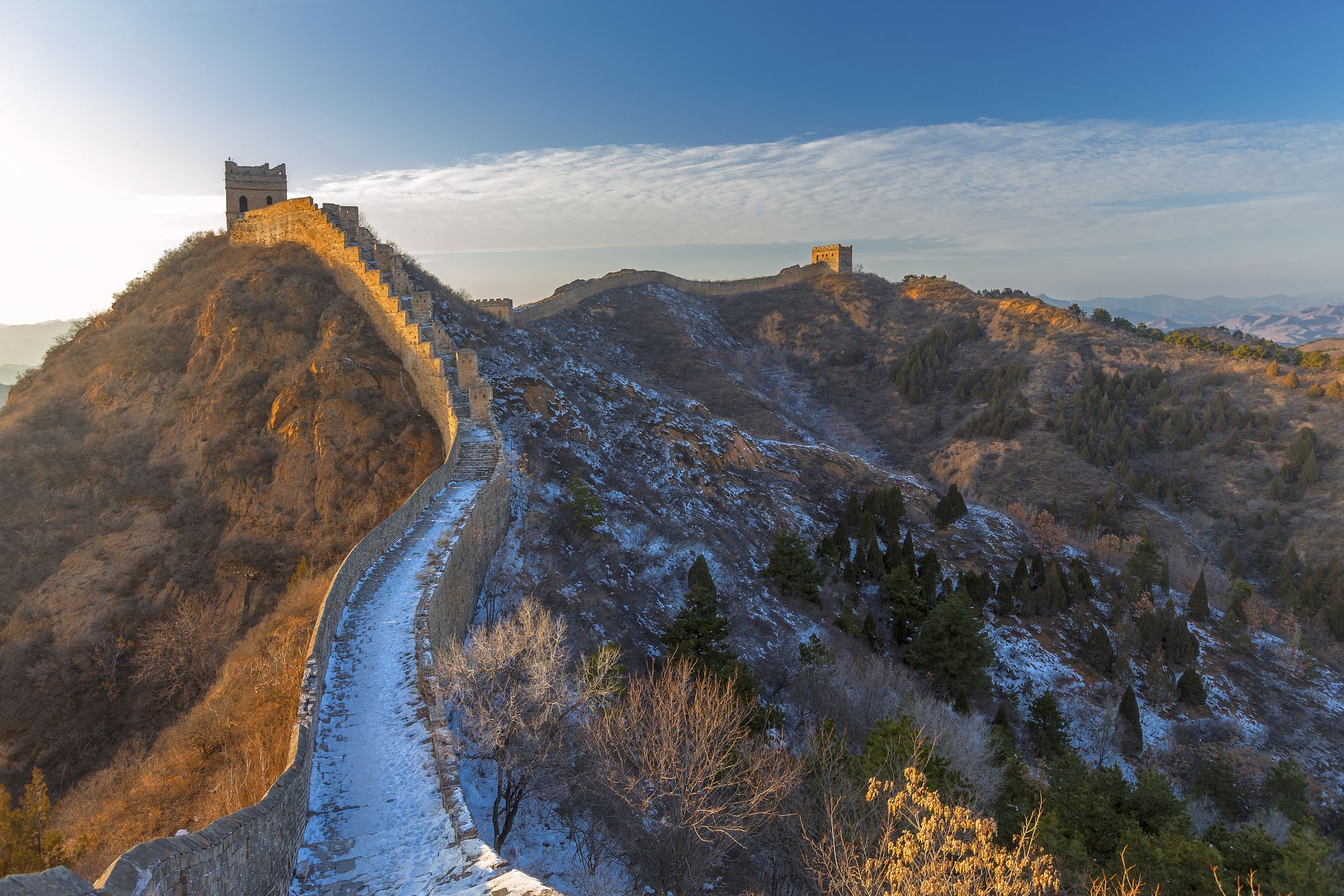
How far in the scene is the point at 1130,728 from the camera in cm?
2881

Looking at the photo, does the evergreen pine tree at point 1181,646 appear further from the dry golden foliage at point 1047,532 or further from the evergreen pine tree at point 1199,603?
the dry golden foliage at point 1047,532

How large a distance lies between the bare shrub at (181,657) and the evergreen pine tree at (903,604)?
81.1 feet

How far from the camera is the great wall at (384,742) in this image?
24.1 ft

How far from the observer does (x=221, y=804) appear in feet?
35.3

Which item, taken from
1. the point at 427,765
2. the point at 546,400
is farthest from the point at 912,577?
the point at 427,765

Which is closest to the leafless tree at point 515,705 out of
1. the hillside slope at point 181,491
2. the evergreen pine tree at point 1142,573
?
the hillside slope at point 181,491

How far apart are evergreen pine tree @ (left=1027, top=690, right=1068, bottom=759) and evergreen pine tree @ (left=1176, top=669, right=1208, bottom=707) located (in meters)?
9.31

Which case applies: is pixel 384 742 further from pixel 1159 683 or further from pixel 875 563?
pixel 1159 683

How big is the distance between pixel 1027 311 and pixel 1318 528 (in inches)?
1403

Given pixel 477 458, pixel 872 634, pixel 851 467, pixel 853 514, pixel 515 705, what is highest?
pixel 477 458

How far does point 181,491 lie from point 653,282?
5862 cm

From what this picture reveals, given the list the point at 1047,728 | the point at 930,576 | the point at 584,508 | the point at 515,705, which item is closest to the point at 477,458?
the point at 584,508

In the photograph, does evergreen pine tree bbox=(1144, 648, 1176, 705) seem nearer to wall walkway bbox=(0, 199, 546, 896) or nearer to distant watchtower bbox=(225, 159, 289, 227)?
wall walkway bbox=(0, 199, 546, 896)

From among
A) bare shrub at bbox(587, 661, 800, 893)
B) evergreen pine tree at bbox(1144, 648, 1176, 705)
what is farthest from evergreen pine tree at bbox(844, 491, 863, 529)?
bare shrub at bbox(587, 661, 800, 893)
